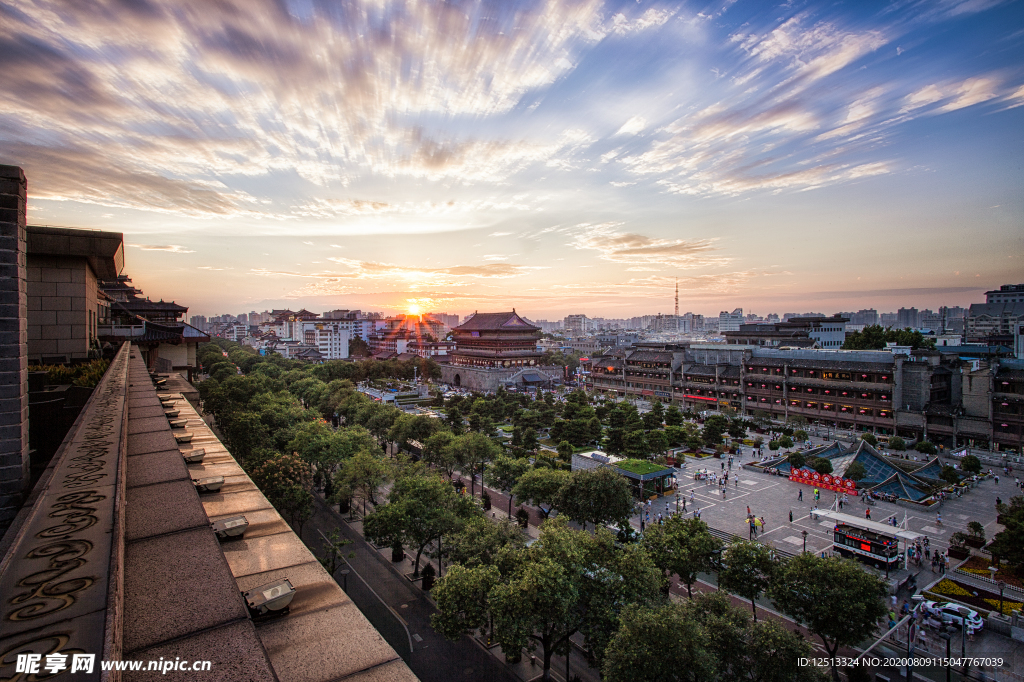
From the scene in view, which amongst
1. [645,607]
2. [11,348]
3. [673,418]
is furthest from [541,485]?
[673,418]

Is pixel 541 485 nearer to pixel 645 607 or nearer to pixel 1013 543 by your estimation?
pixel 645 607

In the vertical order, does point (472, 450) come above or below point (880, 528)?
above

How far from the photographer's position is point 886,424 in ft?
163

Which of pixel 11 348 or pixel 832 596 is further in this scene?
pixel 832 596

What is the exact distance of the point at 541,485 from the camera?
25.0m

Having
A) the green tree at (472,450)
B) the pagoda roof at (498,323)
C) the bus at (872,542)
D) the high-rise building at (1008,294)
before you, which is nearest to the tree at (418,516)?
the green tree at (472,450)

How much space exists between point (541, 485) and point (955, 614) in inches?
685

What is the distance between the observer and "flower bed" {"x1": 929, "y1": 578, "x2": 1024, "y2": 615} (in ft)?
63.6

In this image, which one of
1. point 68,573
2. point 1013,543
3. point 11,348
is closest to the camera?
point 68,573

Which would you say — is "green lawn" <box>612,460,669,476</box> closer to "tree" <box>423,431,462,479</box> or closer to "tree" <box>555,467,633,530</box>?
"tree" <box>555,467,633,530</box>

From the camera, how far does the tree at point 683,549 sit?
17297mm

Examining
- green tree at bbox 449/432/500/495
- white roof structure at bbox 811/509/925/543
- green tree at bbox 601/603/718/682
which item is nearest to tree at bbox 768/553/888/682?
green tree at bbox 601/603/718/682

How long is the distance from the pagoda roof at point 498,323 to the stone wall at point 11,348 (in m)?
80.0

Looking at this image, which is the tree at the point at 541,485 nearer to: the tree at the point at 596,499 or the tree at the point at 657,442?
the tree at the point at 596,499
